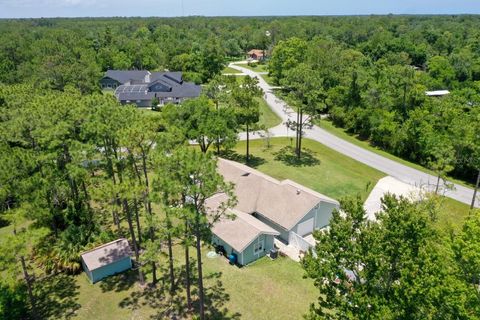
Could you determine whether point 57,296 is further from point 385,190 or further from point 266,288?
point 385,190

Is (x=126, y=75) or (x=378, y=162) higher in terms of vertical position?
(x=126, y=75)

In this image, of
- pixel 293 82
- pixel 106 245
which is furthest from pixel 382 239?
pixel 293 82

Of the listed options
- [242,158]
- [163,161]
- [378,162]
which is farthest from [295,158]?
[163,161]

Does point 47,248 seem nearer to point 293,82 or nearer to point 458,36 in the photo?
point 293,82

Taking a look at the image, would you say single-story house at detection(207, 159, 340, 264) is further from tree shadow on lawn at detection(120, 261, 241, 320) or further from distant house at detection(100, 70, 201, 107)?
distant house at detection(100, 70, 201, 107)

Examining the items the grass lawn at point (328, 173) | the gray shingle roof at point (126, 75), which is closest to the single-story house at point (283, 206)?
the grass lawn at point (328, 173)

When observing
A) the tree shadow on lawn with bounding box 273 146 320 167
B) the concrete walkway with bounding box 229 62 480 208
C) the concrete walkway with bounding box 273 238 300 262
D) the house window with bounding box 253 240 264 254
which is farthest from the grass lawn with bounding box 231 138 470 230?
the house window with bounding box 253 240 264 254
